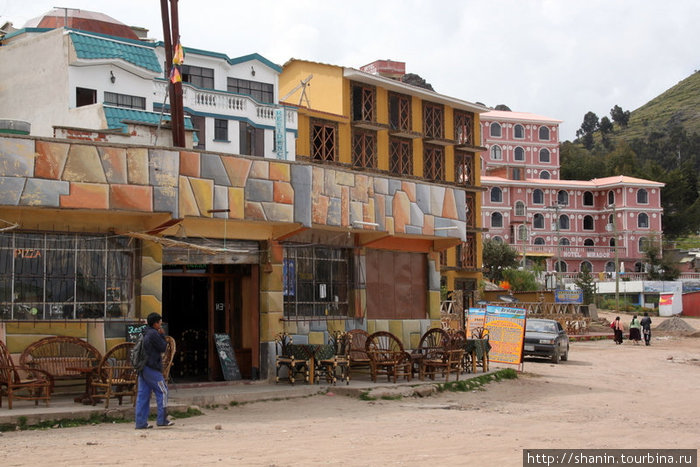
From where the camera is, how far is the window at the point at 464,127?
2473 inches

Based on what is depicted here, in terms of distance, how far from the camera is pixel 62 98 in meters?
31.0

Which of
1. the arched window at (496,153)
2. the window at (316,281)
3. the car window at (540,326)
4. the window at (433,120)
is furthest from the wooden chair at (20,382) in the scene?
the arched window at (496,153)

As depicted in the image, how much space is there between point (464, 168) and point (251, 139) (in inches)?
905

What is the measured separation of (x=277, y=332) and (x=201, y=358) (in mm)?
1944

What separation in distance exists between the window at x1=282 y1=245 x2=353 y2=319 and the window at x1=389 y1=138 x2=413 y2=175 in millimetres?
38244

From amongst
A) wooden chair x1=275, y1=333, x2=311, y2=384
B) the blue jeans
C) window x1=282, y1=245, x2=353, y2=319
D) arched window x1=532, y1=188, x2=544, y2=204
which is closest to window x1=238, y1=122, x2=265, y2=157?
window x1=282, y1=245, x2=353, y2=319

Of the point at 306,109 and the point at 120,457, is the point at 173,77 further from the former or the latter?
the point at 306,109

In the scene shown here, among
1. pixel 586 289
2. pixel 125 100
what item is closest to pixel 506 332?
pixel 125 100

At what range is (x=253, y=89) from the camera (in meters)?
46.9

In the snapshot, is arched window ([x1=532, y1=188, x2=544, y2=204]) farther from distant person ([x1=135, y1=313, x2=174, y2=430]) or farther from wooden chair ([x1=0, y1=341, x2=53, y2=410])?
distant person ([x1=135, y1=313, x2=174, y2=430])

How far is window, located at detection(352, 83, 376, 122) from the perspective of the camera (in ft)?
181

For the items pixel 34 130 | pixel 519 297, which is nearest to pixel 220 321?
pixel 34 130

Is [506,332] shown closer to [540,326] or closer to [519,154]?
[540,326]

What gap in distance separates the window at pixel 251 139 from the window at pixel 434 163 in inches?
685
